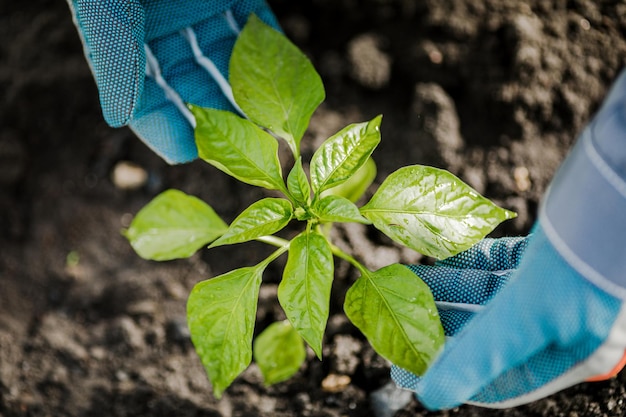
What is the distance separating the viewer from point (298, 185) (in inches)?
44.1

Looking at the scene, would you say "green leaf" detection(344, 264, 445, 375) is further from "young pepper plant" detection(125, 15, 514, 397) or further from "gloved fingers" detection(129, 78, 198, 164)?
"gloved fingers" detection(129, 78, 198, 164)

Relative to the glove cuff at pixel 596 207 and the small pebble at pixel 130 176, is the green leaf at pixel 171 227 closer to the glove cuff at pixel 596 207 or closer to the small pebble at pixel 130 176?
the small pebble at pixel 130 176

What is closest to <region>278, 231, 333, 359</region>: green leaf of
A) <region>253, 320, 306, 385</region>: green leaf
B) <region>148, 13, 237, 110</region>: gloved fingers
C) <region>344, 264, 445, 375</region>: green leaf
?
<region>344, 264, 445, 375</region>: green leaf

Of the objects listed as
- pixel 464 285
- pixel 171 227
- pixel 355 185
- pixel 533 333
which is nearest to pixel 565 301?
pixel 533 333

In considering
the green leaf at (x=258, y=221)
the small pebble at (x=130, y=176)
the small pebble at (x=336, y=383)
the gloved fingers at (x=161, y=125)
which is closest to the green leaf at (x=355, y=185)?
the green leaf at (x=258, y=221)

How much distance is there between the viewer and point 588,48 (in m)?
1.65

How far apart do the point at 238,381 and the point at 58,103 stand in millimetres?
1193

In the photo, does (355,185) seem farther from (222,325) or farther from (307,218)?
(222,325)

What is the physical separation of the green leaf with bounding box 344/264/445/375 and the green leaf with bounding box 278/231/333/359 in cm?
11

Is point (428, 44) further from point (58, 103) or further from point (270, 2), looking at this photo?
point (58, 103)

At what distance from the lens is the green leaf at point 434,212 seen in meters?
1.01

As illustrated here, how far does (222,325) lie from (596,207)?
0.76m

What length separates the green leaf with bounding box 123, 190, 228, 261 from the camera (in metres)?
1.33

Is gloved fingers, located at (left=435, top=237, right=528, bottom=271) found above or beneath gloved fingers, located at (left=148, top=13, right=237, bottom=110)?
beneath
